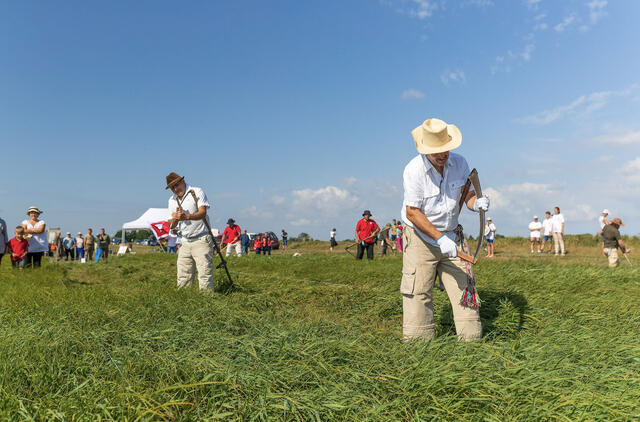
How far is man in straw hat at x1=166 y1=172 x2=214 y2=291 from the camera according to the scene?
22.2 ft

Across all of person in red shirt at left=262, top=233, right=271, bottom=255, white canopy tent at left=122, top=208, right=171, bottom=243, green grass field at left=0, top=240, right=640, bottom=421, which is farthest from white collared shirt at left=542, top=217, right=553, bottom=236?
white canopy tent at left=122, top=208, right=171, bottom=243

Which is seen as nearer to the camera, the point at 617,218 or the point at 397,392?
the point at 397,392

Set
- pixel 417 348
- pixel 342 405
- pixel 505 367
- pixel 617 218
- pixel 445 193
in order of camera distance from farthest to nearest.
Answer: pixel 617 218, pixel 445 193, pixel 417 348, pixel 505 367, pixel 342 405

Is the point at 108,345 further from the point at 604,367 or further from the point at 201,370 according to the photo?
the point at 604,367

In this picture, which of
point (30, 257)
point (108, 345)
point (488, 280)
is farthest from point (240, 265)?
point (108, 345)

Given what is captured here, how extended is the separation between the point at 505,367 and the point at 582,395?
0.48 metres

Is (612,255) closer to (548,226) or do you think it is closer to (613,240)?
(613,240)

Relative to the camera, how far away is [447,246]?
383 cm

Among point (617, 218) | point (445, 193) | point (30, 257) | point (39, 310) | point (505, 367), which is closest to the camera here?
point (505, 367)

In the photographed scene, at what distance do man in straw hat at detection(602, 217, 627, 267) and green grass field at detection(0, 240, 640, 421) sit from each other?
8407mm

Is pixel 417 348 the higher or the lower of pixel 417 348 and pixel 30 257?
the lower

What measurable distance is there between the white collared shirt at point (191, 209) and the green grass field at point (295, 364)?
148 cm

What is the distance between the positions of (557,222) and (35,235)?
18.8m

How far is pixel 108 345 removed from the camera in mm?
3479
